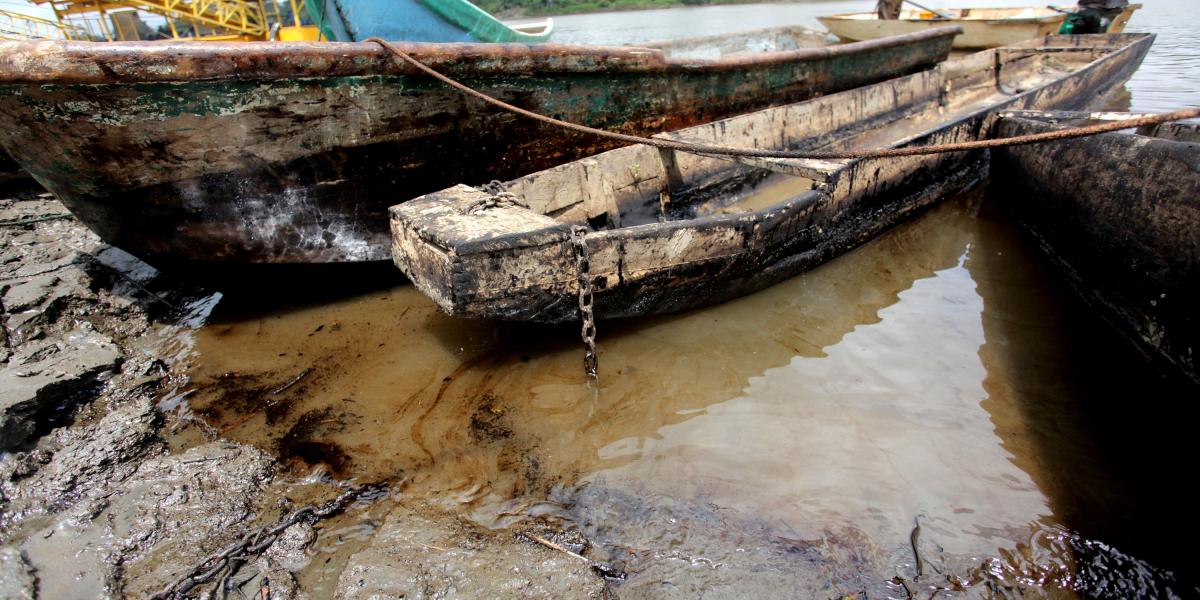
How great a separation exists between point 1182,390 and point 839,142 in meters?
3.57

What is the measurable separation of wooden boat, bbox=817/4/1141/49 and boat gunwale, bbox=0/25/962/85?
30.7ft

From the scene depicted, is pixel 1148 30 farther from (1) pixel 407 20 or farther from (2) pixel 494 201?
(2) pixel 494 201

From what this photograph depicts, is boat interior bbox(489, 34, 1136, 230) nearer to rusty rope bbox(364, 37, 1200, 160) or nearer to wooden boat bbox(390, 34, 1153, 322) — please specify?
wooden boat bbox(390, 34, 1153, 322)

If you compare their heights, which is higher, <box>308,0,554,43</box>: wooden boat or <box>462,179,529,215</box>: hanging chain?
<box>308,0,554,43</box>: wooden boat

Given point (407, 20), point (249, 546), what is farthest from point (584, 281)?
point (407, 20)

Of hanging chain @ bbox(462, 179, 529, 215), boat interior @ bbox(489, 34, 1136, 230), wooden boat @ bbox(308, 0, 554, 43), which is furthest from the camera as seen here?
wooden boat @ bbox(308, 0, 554, 43)

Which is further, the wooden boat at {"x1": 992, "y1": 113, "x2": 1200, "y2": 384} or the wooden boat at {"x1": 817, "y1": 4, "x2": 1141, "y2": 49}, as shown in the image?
the wooden boat at {"x1": 817, "y1": 4, "x2": 1141, "y2": 49}

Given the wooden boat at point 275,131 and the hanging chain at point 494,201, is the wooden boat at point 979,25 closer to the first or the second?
the wooden boat at point 275,131

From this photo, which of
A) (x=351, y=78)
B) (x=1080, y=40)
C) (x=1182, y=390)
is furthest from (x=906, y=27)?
(x=351, y=78)

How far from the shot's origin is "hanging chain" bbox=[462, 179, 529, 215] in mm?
2709

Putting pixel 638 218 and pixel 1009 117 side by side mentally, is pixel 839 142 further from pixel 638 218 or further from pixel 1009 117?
pixel 638 218

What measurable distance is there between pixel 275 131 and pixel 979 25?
13.0m

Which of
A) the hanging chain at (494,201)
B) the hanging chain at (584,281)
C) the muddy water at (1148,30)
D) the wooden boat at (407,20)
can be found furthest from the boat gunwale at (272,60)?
the muddy water at (1148,30)

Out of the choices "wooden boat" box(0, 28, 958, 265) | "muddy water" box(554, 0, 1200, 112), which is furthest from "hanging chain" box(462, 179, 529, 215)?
"muddy water" box(554, 0, 1200, 112)
